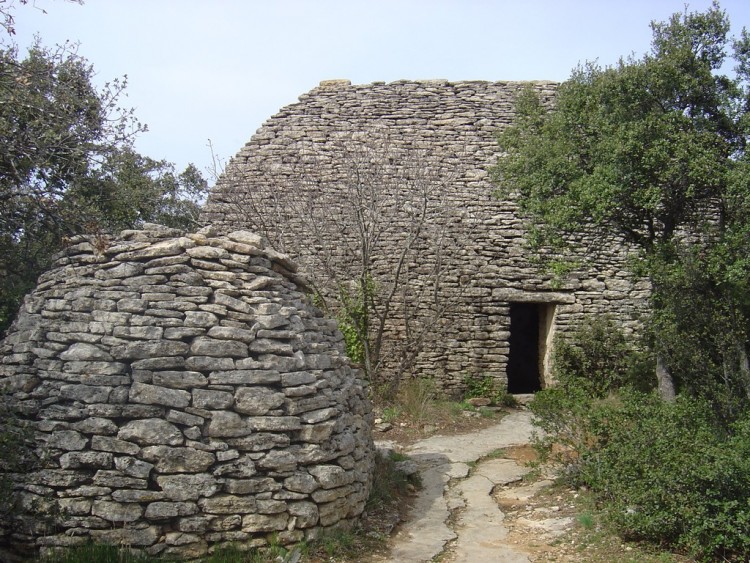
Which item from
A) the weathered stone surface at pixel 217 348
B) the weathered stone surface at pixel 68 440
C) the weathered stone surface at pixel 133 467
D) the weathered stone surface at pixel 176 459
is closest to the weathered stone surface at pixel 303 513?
the weathered stone surface at pixel 176 459

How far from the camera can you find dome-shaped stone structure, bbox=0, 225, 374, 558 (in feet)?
15.3

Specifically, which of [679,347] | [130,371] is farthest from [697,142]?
[130,371]

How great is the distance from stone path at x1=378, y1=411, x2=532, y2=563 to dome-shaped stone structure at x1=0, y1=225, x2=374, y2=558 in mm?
661

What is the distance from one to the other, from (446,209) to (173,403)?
722 centimetres

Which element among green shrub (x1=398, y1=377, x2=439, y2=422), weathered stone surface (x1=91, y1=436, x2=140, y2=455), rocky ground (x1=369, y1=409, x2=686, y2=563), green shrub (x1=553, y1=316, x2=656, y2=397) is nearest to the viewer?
weathered stone surface (x1=91, y1=436, x2=140, y2=455)

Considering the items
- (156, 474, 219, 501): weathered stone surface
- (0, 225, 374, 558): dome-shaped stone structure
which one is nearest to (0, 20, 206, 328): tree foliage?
(0, 225, 374, 558): dome-shaped stone structure

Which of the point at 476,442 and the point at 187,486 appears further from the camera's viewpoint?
the point at 476,442

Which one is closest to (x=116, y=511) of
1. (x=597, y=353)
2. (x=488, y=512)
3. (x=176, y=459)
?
(x=176, y=459)

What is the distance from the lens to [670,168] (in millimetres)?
7328

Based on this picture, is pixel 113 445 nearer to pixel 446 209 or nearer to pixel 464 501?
pixel 464 501

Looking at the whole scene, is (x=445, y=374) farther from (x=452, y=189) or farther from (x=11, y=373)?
(x=11, y=373)

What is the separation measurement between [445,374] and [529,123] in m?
4.24

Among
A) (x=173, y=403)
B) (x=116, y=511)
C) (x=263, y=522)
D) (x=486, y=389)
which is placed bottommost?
(x=486, y=389)

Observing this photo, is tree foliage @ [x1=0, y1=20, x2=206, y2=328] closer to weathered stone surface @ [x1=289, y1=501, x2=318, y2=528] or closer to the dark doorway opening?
weathered stone surface @ [x1=289, y1=501, x2=318, y2=528]
